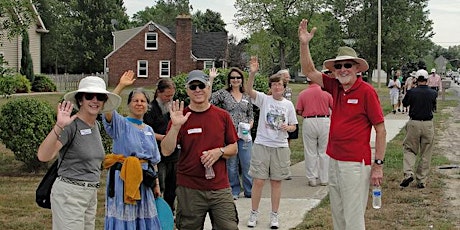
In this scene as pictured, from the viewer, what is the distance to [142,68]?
176 feet

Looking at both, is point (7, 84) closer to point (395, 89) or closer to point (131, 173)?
point (131, 173)

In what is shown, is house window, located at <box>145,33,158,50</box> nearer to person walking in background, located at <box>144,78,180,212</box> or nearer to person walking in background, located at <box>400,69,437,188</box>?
person walking in background, located at <box>400,69,437,188</box>

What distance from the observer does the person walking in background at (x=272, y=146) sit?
7328 millimetres

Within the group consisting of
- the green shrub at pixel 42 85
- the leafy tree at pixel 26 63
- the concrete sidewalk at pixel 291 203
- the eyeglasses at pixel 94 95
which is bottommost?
the concrete sidewalk at pixel 291 203

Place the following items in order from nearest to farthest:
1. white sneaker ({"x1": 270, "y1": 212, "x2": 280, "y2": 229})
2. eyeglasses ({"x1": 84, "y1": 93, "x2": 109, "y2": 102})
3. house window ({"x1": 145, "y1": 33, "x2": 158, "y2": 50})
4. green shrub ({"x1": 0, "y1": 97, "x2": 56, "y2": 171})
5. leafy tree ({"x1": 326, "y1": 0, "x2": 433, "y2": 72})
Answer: eyeglasses ({"x1": 84, "y1": 93, "x2": 109, "y2": 102}) → white sneaker ({"x1": 270, "y1": 212, "x2": 280, "y2": 229}) → green shrub ({"x1": 0, "y1": 97, "x2": 56, "y2": 171}) → house window ({"x1": 145, "y1": 33, "x2": 158, "y2": 50}) → leafy tree ({"x1": 326, "y1": 0, "x2": 433, "y2": 72})

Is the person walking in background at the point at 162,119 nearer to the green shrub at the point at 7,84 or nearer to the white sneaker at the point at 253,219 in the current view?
the white sneaker at the point at 253,219

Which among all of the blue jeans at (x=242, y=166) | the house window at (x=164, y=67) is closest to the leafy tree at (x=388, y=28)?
the house window at (x=164, y=67)

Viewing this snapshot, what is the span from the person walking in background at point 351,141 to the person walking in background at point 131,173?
1.62 metres

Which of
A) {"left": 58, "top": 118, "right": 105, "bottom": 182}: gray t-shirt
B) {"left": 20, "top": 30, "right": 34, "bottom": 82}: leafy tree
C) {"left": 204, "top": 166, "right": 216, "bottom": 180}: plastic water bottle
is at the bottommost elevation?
{"left": 204, "top": 166, "right": 216, "bottom": 180}: plastic water bottle

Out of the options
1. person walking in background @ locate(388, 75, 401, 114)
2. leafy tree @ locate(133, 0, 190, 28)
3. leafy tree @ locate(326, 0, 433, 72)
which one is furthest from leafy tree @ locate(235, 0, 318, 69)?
person walking in background @ locate(388, 75, 401, 114)

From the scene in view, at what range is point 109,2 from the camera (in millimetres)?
65688

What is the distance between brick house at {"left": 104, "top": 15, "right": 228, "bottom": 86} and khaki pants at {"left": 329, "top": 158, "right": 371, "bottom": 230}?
46.2 meters

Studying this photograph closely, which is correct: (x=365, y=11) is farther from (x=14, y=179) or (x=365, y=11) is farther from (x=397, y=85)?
(x=14, y=179)

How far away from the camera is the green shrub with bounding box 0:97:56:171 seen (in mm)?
10445
